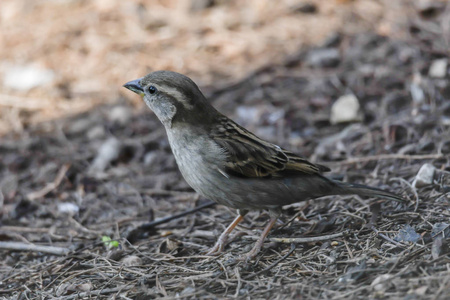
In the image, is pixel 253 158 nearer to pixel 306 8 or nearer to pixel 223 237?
pixel 223 237

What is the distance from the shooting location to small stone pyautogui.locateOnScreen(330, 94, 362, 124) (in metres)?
6.62

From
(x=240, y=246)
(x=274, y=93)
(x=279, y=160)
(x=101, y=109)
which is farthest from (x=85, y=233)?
(x=274, y=93)

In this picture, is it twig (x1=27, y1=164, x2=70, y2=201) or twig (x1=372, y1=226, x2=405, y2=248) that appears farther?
twig (x1=27, y1=164, x2=70, y2=201)

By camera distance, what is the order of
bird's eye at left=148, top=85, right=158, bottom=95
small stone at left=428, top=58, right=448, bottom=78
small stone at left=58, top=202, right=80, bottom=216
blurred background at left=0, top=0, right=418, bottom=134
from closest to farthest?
bird's eye at left=148, top=85, right=158, bottom=95 < small stone at left=58, top=202, right=80, bottom=216 < small stone at left=428, top=58, right=448, bottom=78 < blurred background at left=0, top=0, right=418, bottom=134

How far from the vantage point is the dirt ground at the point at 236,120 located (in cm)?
400

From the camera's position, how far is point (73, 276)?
4.38 metres

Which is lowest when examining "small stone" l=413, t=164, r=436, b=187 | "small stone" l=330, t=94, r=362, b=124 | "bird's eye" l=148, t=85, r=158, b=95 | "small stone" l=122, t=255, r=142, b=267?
"small stone" l=122, t=255, r=142, b=267

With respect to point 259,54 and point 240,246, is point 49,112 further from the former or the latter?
point 240,246

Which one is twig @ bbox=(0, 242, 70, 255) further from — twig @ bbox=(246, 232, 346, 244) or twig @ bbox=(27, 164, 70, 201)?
twig @ bbox=(246, 232, 346, 244)

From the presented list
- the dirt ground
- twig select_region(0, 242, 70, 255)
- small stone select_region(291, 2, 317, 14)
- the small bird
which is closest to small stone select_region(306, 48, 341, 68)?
the dirt ground

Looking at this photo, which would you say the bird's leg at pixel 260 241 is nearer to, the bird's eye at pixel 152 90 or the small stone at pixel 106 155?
the bird's eye at pixel 152 90

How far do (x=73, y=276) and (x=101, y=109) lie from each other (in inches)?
147

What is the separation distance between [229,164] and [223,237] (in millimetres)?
642

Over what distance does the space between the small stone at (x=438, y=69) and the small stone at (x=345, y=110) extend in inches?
39.1
